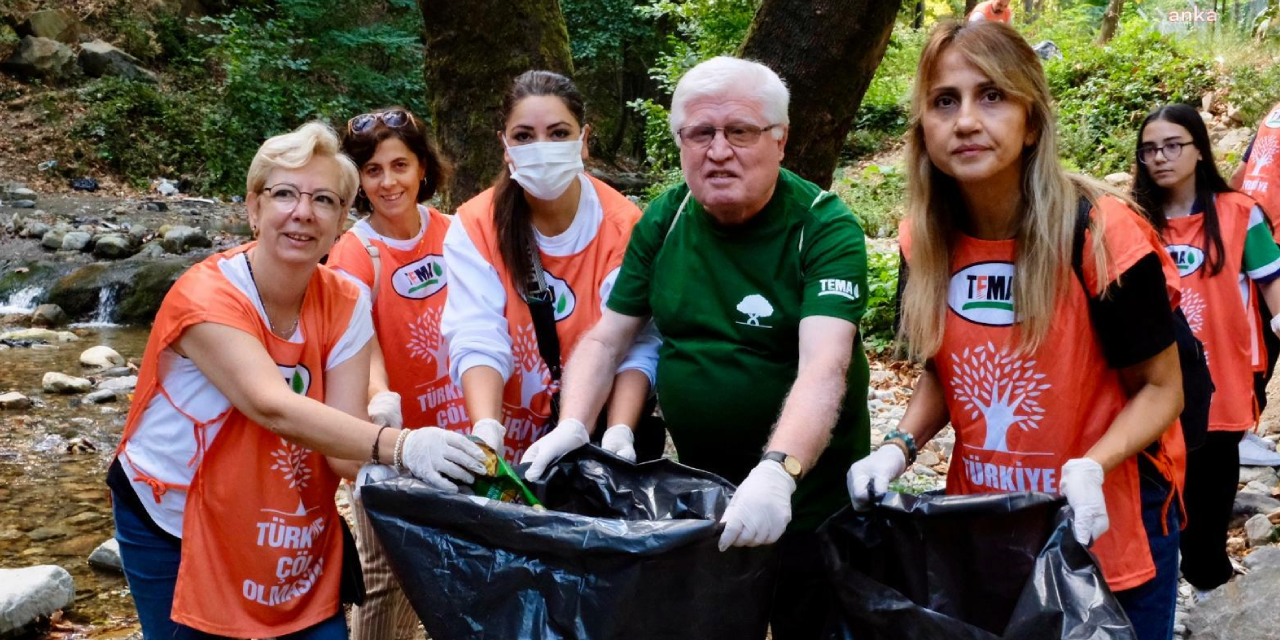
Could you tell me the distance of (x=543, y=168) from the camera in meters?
2.66

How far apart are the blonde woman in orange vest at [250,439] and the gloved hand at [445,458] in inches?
1.9

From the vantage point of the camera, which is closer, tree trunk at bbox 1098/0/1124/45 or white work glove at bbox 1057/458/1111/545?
white work glove at bbox 1057/458/1111/545

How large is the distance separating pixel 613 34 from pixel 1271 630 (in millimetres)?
19538

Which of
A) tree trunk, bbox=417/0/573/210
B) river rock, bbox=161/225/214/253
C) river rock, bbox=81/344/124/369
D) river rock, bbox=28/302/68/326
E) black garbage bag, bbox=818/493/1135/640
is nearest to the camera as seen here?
black garbage bag, bbox=818/493/1135/640

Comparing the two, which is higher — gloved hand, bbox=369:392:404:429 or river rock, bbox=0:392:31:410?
gloved hand, bbox=369:392:404:429

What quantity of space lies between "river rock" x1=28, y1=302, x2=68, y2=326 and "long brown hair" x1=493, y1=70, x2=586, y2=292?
353 inches

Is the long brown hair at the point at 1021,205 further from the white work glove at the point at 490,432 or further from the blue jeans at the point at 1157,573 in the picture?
the white work glove at the point at 490,432

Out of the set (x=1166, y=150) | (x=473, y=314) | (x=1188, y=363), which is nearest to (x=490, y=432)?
(x=473, y=314)

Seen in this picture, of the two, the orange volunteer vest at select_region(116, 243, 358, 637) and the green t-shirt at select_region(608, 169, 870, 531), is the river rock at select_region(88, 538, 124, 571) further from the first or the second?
the green t-shirt at select_region(608, 169, 870, 531)

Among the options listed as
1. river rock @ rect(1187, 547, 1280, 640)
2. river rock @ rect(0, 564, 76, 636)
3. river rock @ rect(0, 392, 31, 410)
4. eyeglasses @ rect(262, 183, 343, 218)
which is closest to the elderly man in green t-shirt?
eyeglasses @ rect(262, 183, 343, 218)

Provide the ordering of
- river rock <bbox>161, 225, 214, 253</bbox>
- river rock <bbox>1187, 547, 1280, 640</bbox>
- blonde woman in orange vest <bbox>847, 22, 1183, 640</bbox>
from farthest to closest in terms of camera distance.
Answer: river rock <bbox>161, 225, 214, 253</bbox> < river rock <bbox>1187, 547, 1280, 640</bbox> < blonde woman in orange vest <bbox>847, 22, 1183, 640</bbox>

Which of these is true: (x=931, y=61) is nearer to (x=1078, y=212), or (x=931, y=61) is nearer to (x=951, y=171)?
(x=951, y=171)

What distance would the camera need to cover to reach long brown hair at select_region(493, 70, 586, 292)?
2633mm

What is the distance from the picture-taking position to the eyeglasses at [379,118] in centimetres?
314
